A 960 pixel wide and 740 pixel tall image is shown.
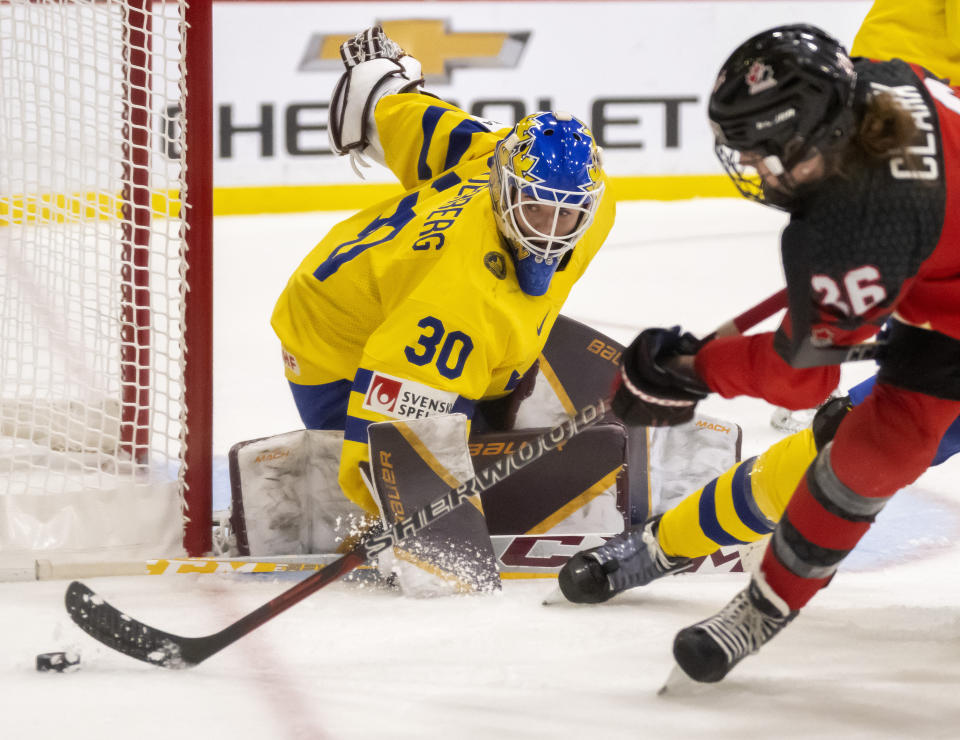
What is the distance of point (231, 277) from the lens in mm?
5066

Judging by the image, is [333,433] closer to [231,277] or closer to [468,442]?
[468,442]

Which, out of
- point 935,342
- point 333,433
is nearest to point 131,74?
point 333,433

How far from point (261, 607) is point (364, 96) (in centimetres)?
136

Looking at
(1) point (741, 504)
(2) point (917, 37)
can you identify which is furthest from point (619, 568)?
(2) point (917, 37)

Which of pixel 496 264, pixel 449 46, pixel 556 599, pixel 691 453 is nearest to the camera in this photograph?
pixel 556 599


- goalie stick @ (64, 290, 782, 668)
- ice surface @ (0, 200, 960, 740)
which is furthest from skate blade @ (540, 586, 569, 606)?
goalie stick @ (64, 290, 782, 668)

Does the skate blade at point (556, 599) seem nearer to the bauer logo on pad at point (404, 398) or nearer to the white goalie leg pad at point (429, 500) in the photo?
the white goalie leg pad at point (429, 500)

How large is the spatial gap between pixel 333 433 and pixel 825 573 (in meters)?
1.10

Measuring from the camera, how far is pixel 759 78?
1478 millimetres

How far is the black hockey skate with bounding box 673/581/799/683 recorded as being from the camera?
1701 millimetres

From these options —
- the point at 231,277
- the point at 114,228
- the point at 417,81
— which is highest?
the point at 417,81

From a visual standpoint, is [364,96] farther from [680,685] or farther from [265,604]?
[680,685]

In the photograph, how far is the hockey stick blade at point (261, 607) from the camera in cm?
190

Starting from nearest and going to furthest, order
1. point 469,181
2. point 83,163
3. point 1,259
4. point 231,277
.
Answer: point 469,181 → point 83,163 → point 1,259 → point 231,277
